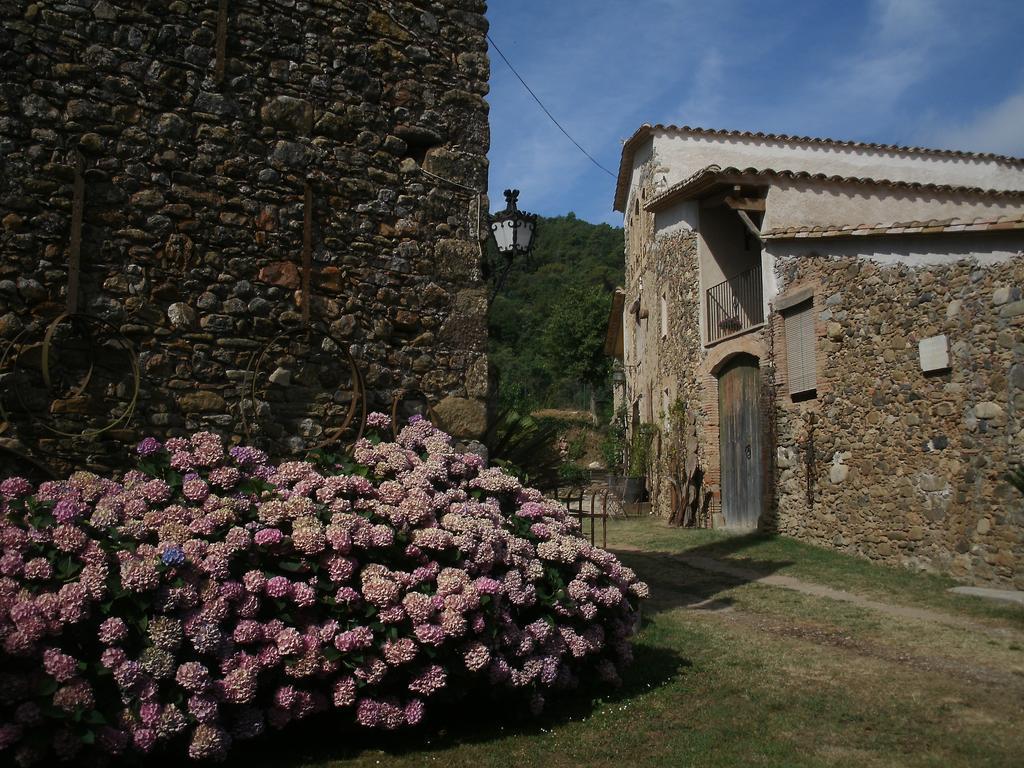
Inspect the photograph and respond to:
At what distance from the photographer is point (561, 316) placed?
1347 inches

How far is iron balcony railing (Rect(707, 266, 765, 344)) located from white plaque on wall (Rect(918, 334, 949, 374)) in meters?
4.20

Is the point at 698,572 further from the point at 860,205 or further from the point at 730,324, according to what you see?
the point at 860,205

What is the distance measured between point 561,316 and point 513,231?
2562 centimetres

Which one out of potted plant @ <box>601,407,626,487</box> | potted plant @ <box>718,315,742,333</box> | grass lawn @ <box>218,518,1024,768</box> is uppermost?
potted plant @ <box>718,315,742,333</box>

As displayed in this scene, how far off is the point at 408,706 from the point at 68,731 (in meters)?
1.32

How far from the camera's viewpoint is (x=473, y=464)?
4621 mm

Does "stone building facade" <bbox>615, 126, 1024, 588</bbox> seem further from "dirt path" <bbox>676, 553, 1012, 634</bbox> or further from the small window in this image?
"dirt path" <bbox>676, 553, 1012, 634</bbox>

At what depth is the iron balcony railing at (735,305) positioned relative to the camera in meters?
12.6

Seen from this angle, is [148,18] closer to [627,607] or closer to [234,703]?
[234,703]

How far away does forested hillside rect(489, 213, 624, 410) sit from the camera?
34.0 m

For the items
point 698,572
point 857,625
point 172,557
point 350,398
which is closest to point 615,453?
point 698,572

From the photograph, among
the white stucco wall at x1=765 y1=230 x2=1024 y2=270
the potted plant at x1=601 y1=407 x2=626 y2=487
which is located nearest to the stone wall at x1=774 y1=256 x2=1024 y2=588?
the white stucco wall at x1=765 y1=230 x2=1024 y2=270

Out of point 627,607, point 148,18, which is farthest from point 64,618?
point 148,18

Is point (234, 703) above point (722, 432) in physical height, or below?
below
